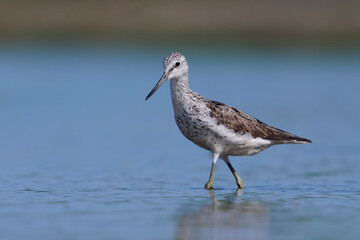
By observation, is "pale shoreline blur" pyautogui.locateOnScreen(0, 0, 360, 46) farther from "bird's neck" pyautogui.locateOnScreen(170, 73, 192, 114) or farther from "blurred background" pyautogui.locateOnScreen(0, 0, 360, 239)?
"bird's neck" pyautogui.locateOnScreen(170, 73, 192, 114)

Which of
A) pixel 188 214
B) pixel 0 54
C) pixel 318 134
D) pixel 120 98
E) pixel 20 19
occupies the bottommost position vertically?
pixel 188 214

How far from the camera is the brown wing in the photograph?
12.3 m

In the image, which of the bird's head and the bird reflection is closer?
the bird reflection

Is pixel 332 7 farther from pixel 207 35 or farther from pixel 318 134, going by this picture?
pixel 318 134

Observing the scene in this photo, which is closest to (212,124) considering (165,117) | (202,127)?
(202,127)

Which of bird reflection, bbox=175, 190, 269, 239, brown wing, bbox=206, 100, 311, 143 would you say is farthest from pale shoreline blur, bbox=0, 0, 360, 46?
bird reflection, bbox=175, 190, 269, 239

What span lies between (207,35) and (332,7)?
7813 mm

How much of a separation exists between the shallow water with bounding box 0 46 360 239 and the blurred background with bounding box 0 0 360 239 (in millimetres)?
40

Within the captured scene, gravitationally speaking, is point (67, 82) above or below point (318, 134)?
above

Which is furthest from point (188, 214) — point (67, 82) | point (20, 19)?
point (20, 19)

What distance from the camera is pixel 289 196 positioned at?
11.5 meters

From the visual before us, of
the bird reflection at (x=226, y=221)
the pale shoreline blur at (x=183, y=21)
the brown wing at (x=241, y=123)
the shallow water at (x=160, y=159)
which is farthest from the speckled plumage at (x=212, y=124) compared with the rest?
the pale shoreline blur at (x=183, y=21)

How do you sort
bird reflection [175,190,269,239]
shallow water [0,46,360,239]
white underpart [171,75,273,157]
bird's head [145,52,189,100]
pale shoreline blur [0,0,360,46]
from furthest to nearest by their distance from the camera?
pale shoreline blur [0,0,360,46] → bird's head [145,52,189,100] → white underpart [171,75,273,157] → shallow water [0,46,360,239] → bird reflection [175,190,269,239]

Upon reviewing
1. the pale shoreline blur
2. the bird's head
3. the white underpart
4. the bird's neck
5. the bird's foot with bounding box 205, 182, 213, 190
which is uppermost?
the pale shoreline blur
